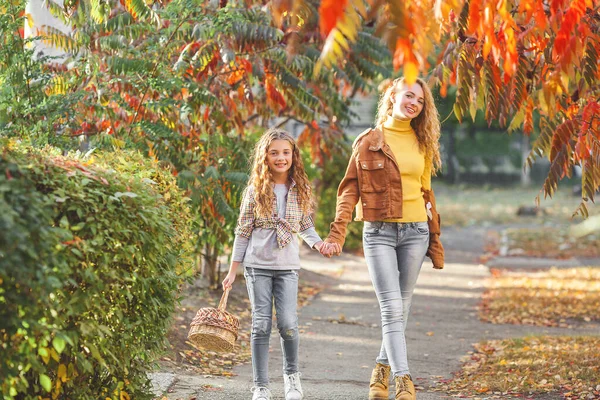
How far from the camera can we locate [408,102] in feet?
20.3

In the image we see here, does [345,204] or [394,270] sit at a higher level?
[345,204]

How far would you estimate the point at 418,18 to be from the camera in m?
3.66

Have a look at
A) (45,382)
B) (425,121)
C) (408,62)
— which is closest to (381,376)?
(425,121)

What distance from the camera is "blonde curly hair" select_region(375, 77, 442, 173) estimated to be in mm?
6293

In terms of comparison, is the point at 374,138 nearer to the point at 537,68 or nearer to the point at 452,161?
the point at 537,68

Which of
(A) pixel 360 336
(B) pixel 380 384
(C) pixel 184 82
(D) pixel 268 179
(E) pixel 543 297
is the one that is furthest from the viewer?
(E) pixel 543 297

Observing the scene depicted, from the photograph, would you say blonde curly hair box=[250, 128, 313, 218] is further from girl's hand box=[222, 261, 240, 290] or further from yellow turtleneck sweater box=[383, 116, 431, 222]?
yellow turtleneck sweater box=[383, 116, 431, 222]

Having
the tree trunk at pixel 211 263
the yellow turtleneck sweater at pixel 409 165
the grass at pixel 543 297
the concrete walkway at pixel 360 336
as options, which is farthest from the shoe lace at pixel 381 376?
the tree trunk at pixel 211 263

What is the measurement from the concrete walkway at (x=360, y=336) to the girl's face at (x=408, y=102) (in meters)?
1.99

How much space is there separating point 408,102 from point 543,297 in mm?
7162

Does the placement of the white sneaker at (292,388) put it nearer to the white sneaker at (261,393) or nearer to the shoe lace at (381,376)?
the white sneaker at (261,393)

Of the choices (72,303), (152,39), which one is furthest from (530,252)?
(72,303)

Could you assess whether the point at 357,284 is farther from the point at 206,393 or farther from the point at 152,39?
the point at 206,393

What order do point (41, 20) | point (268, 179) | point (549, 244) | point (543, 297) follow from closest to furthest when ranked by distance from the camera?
point (268, 179) → point (41, 20) → point (543, 297) → point (549, 244)
